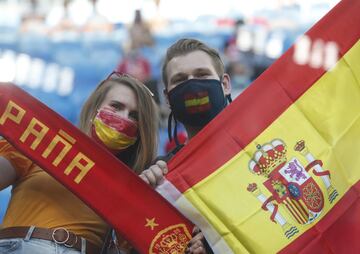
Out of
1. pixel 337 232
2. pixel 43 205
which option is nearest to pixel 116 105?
pixel 43 205

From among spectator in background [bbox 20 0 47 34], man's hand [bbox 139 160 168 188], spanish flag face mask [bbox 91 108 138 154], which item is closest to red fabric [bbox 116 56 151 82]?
spectator in background [bbox 20 0 47 34]

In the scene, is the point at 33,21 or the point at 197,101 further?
the point at 33,21

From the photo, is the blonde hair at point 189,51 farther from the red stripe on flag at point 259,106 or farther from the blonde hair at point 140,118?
the red stripe on flag at point 259,106

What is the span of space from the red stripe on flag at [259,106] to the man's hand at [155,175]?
0.08 feet

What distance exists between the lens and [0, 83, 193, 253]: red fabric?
2.50 meters

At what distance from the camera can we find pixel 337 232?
2576 millimetres

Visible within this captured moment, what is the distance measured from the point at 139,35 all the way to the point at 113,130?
631 cm

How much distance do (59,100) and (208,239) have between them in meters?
5.96

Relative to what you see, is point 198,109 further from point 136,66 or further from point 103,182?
point 136,66

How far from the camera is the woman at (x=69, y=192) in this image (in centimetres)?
248

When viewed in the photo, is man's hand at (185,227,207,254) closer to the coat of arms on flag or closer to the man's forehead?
the coat of arms on flag

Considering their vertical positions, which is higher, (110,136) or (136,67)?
(110,136)

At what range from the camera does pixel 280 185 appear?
8.30 ft

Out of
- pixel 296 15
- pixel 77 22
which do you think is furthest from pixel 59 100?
pixel 296 15
